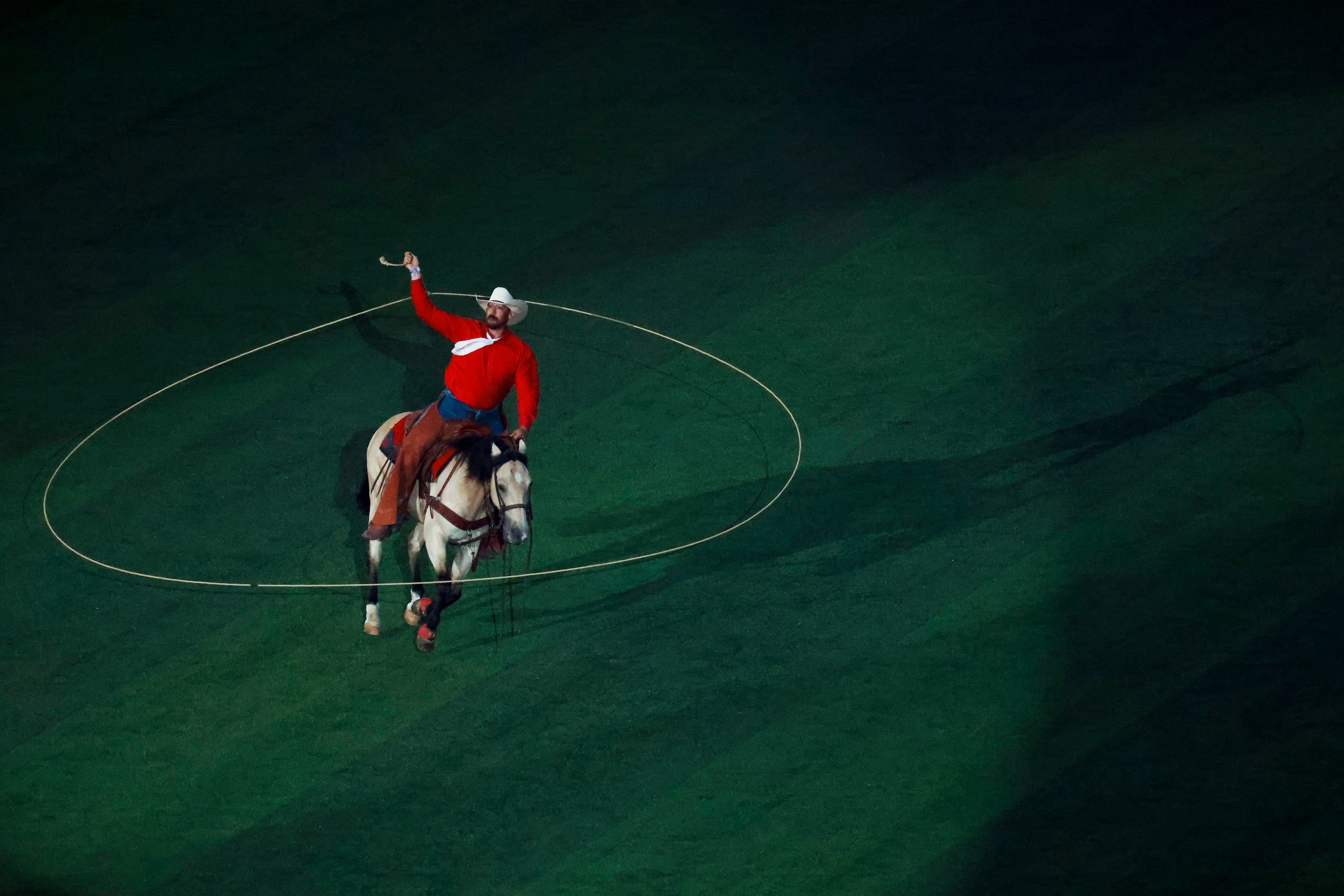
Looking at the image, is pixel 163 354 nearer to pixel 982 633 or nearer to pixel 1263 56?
pixel 982 633

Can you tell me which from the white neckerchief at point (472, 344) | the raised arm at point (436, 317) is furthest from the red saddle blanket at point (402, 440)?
the raised arm at point (436, 317)

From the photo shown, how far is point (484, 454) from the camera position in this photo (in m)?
18.4

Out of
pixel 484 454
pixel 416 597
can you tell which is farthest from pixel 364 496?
pixel 484 454

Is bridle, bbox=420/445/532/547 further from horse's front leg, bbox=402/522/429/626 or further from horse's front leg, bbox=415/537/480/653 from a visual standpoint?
horse's front leg, bbox=402/522/429/626

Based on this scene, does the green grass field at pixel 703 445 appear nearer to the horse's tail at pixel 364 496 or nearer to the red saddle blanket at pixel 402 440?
the horse's tail at pixel 364 496

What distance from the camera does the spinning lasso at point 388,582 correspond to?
19.7 metres

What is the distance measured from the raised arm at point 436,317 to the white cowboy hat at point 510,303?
25 cm

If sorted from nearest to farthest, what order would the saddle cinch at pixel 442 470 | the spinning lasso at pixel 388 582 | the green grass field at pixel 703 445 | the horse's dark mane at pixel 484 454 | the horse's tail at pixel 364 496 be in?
the horse's dark mane at pixel 484 454 < the green grass field at pixel 703 445 < the saddle cinch at pixel 442 470 < the horse's tail at pixel 364 496 < the spinning lasso at pixel 388 582

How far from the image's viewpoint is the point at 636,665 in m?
19.3

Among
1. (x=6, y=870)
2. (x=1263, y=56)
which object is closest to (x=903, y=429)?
(x=1263, y=56)

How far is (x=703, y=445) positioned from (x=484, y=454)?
3.13m

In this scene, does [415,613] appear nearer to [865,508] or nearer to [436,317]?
[436,317]

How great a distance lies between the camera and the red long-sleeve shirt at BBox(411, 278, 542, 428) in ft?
62.1

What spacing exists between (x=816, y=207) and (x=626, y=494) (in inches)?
178
